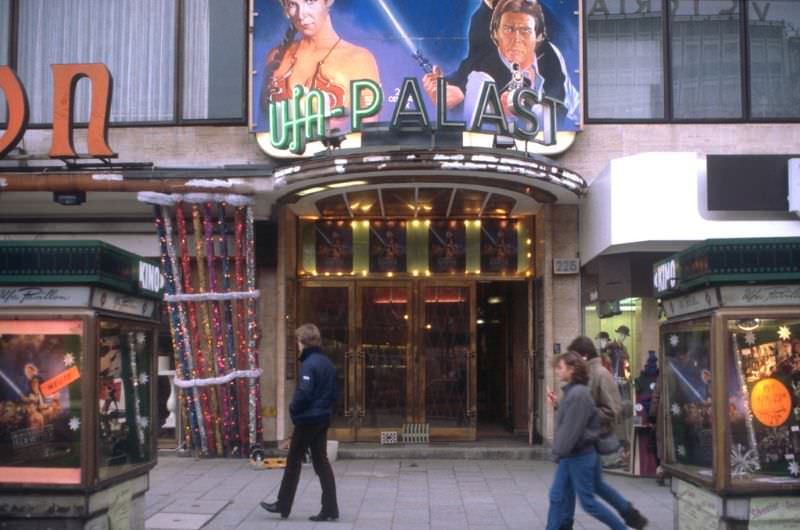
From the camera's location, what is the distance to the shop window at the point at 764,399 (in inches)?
Answer: 286

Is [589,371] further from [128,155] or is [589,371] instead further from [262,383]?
[128,155]

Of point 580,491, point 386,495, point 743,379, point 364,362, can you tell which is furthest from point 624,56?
point 580,491

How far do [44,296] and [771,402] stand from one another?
5.40m

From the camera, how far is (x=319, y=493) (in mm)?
11086

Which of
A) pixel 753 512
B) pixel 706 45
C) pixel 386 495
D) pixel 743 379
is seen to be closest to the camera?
pixel 753 512

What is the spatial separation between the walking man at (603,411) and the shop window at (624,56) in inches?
265

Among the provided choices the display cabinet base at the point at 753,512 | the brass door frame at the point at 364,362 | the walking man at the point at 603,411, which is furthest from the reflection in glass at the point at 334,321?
the display cabinet base at the point at 753,512

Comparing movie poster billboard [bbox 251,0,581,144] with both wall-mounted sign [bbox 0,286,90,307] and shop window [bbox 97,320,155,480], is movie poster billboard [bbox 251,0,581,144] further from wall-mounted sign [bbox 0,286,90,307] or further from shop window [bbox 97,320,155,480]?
wall-mounted sign [bbox 0,286,90,307]

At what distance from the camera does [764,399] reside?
7.41m

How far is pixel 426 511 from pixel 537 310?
208 inches

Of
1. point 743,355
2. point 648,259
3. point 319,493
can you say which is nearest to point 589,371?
point 743,355

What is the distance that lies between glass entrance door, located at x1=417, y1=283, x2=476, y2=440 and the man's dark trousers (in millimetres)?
5695

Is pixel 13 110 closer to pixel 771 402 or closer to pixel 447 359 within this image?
pixel 447 359

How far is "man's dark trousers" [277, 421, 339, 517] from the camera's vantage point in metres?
9.27
